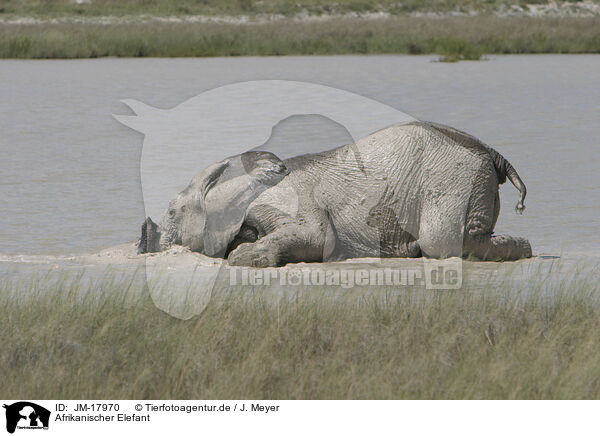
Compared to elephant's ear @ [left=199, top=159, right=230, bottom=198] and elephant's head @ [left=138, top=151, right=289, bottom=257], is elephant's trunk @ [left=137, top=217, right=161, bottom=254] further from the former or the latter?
elephant's ear @ [left=199, top=159, right=230, bottom=198]

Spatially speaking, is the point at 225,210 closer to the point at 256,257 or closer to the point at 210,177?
the point at 210,177

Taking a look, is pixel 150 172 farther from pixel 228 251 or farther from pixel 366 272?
pixel 366 272

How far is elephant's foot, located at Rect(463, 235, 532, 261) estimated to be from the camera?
308 inches

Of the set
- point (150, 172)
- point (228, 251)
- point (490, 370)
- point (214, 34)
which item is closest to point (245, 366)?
point (490, 370)

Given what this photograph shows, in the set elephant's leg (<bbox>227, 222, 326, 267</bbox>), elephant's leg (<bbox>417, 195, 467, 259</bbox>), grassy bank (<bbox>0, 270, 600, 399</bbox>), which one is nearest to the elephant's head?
elephant's leg (<bbox>227, 222, 326, 267</bbox>)

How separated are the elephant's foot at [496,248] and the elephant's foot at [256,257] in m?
1.50

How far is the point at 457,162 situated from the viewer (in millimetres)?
7852

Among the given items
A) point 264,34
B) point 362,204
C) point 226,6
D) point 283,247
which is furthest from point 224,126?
point 226,6

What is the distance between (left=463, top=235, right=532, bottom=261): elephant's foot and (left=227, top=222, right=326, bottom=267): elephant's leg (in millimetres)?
1154

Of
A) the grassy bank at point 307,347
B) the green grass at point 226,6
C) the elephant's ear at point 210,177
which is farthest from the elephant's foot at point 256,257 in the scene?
the green grass at point 226,6

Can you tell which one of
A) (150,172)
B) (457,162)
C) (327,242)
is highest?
(457,162)

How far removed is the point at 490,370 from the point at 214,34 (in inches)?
1371

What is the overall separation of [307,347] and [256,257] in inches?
73.5

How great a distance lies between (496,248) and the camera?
25.9 ft
